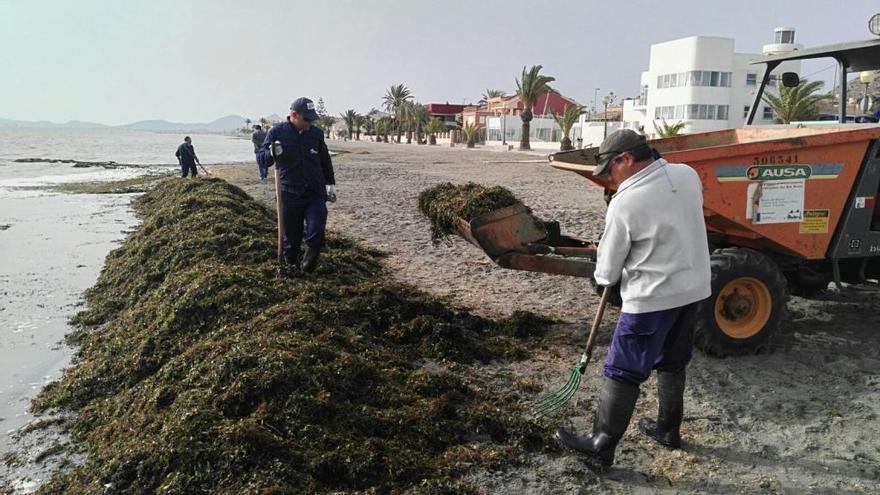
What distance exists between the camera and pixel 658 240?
3.07 meters

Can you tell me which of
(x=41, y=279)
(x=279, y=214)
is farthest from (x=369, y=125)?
(x=279, y=214)

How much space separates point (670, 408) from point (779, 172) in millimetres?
2236

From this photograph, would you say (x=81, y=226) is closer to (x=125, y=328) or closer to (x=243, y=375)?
(x=125, y=328)

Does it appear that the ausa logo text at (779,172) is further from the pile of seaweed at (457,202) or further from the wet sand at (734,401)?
the pile of seaweed at (457,202)

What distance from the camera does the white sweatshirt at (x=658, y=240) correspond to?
3.04 meters

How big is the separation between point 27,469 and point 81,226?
1059cm

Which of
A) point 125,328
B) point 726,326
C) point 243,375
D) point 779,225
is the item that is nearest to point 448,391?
point 243,375

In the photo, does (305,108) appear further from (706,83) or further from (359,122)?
(359,122)

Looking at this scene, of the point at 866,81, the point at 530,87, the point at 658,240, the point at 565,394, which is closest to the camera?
the point at 658,240

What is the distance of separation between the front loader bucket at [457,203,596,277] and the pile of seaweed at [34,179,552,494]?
699mm

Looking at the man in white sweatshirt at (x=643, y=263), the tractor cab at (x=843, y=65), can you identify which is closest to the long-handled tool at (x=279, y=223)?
the man in white sweatshirt at (x=643, y=263)

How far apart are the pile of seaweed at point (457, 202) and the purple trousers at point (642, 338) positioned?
2.08m

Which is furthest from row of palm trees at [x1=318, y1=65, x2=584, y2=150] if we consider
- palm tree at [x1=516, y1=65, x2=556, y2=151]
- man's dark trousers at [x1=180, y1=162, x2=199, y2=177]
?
man's dark trousers at [x1=180, y1=162, x2=199, y2=177]

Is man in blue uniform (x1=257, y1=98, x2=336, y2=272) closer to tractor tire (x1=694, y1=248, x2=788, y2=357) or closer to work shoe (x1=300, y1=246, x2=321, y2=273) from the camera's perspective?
work shoe (x1=300, y1=246, x2=321, y2=273)
